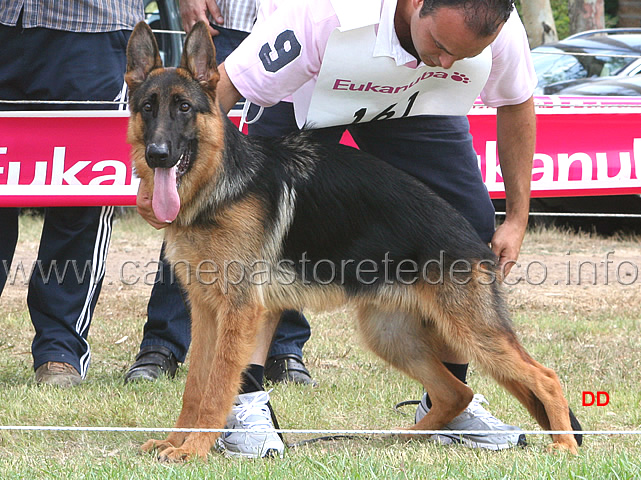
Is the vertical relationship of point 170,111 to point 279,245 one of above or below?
above

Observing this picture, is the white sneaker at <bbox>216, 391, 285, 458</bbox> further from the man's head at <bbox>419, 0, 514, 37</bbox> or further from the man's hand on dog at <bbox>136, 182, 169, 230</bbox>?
the man's head at <bbox>419, 0, 514, 37</bbox>

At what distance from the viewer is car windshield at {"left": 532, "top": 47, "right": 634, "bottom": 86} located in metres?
8.93

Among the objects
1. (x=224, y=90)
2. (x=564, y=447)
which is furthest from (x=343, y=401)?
(x=224, y=90)

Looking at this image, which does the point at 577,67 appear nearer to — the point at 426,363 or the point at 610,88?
the point at 610,88

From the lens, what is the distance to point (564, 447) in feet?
10.9

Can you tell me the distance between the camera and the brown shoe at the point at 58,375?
14.1ft

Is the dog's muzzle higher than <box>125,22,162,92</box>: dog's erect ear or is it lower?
lower

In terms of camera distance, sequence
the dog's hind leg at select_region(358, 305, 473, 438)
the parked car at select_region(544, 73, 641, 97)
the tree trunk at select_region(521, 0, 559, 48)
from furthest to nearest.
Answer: the tree trunk at select_region(521, 0, 559, 48) → the parked car at select_region(544, 73, 641, 97) → the dog's hind leg at select_region(358, 305, 473, 438)

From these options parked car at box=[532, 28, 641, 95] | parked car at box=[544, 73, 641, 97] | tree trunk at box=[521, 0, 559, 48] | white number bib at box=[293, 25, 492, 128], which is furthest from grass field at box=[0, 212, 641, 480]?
tree trunk at box=[521, 0, 559, 48]

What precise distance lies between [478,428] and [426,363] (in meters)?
0.35

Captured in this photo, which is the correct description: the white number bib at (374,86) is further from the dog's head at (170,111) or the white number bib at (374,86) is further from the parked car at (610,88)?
the parked car at (610,88)

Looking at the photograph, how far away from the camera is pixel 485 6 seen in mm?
3016

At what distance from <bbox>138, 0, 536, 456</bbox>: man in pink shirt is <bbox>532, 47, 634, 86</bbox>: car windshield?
5.55m

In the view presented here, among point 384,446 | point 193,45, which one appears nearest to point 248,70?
point 193,45
